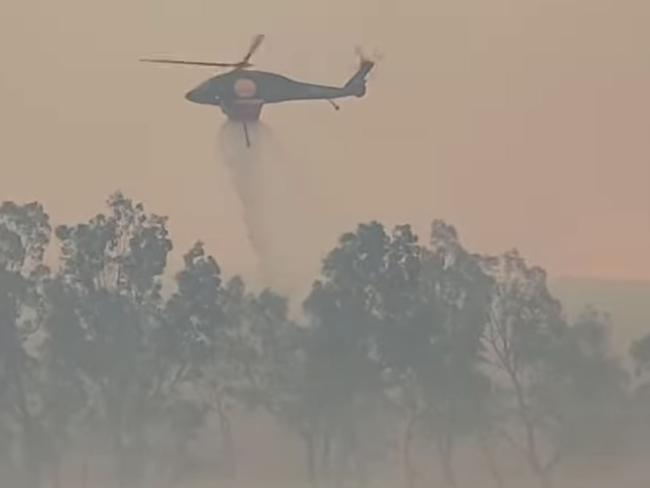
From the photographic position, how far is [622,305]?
296cm

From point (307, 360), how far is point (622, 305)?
0.59 metres

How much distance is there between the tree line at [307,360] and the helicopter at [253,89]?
0.80 ft

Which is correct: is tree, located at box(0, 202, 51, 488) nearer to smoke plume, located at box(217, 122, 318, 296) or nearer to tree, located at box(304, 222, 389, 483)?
smoke plume, located at box(217, 122, 318, 296)

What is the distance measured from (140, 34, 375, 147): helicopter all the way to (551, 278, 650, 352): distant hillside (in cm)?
57

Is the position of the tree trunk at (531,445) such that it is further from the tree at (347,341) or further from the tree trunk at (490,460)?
the tree at (347,341)

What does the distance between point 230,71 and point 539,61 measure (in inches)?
22.9

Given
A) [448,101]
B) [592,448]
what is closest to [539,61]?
[448,101]

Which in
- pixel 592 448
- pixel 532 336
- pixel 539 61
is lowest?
pixel 592 448

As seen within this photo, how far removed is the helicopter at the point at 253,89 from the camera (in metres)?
3.02

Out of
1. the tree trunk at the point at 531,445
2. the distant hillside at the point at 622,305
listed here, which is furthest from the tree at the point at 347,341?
the distant hillside at the point at 622,305

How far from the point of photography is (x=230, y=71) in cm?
302

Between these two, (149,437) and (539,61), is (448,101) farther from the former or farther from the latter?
(149,437)

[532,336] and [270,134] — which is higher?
[270,134]

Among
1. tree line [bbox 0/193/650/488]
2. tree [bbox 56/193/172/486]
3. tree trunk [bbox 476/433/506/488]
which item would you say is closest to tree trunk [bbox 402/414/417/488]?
tree line [bbox 0/193/650/488]
